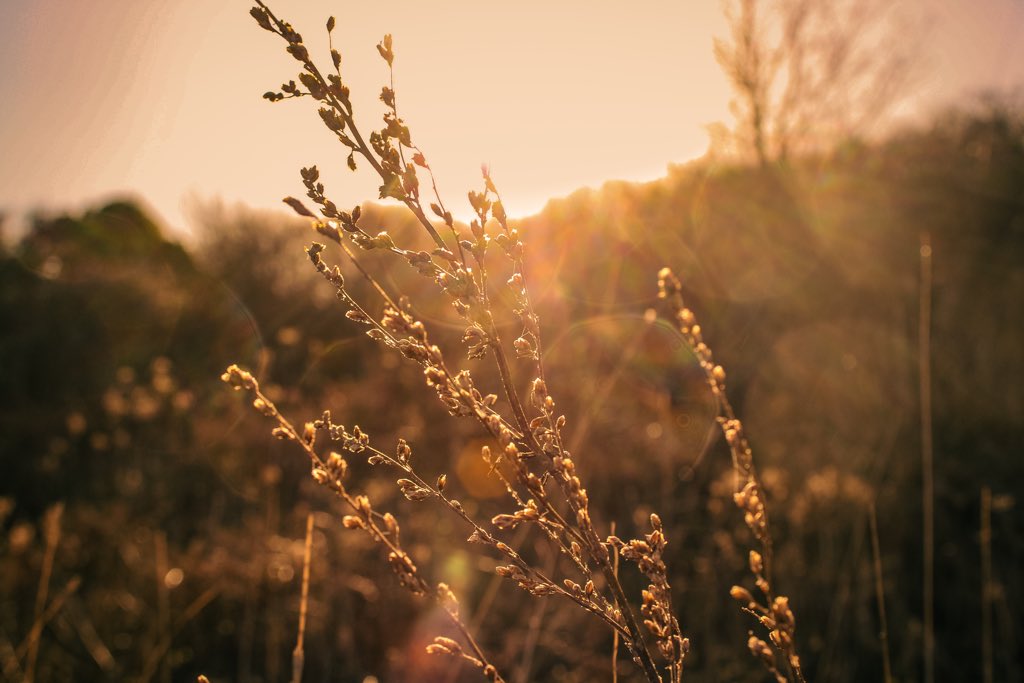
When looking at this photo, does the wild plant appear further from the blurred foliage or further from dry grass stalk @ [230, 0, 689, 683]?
the blurred foliage

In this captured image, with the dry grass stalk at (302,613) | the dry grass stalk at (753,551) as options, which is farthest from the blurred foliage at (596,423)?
the dry grass stalk at (753,551)

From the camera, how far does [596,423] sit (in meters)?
5.02

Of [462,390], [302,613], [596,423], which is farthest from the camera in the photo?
[596,423]

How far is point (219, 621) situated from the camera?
3.82 m

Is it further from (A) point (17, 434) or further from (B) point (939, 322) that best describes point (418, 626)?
(A) point (17, 434)

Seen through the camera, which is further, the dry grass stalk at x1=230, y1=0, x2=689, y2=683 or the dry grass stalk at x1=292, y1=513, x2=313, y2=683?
the dry grass stalk at x1=292, y1=513, x2=313, y2=683

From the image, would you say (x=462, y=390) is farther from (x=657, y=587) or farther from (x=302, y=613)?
(x=302, y=613)

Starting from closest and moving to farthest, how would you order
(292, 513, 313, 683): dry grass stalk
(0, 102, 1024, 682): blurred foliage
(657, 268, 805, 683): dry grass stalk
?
(657, 268, 805, 683): dry grass stalk, (292, 513, 313, 683): dry grass stalk, (0, 102, 1024, 682): blurred foliage

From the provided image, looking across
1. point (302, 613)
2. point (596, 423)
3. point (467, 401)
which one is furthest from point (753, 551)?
point (596, 423)

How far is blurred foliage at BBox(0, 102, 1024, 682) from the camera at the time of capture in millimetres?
3420

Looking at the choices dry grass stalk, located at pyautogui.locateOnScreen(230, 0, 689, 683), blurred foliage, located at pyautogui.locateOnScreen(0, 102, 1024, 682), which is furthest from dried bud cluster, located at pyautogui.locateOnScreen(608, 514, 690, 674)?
blurred foliage, located at pyautogui.locateOnScreen(0, 102, 1024, 682)

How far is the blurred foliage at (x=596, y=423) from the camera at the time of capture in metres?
3.42

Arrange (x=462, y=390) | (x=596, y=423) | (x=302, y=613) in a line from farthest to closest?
(x=596, y=423)
(x=302, y=613)
(x=462, y=390)

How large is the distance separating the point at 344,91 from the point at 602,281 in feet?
29.2
